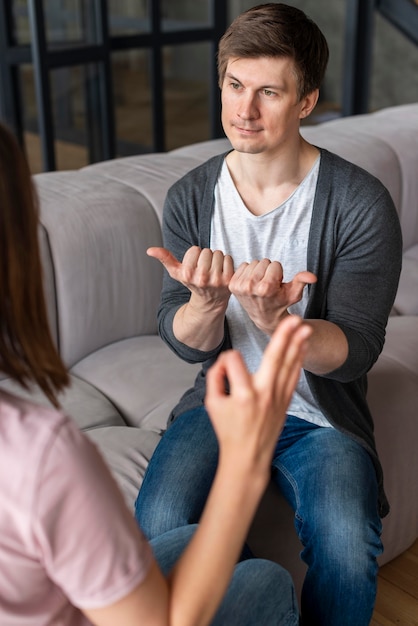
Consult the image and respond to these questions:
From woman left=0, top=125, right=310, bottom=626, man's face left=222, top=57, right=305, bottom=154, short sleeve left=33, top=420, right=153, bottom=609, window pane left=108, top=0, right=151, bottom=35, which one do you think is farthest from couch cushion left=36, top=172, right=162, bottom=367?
window pane left=108, top=0, right=151, bottom=35

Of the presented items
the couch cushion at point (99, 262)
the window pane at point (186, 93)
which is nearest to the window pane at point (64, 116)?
the window pane at point (186, 93)

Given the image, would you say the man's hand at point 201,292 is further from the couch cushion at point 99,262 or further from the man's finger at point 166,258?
the couch cushion at point 99,262

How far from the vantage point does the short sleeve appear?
2.48 feet

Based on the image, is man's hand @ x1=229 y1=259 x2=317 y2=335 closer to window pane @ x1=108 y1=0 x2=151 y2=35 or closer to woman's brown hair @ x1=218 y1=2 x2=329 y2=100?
woman's brown hair @ x1=218 y1=2 x2=329 y2=100

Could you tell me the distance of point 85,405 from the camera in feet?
6.40

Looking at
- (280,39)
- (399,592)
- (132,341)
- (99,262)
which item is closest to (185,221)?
(280,39)

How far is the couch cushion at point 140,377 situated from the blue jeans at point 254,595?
0.71m

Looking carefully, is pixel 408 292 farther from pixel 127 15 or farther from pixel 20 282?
pixel 127 15

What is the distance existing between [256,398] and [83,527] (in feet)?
0.67

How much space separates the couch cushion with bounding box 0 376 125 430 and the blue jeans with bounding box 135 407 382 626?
346mm

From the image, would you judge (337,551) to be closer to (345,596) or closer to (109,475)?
(345,596)

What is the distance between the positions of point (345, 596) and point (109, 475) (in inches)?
26.5

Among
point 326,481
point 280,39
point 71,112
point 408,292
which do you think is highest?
point 280,39

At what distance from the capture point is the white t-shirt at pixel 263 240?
1.53 m
